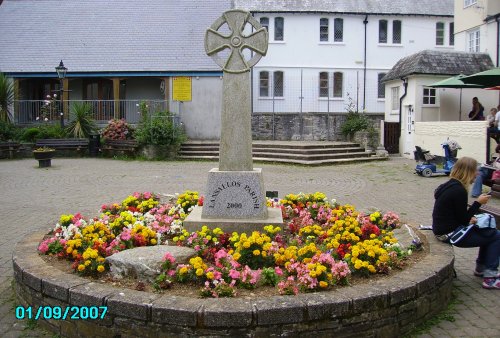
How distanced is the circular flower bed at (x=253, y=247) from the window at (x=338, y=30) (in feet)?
96.4

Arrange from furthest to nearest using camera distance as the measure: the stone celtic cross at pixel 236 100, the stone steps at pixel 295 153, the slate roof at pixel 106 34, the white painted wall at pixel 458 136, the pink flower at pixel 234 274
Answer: the slate roof at pixel 106 34, the stone steps at pixel 295 153, the white painted wall at pixel 458 136, the stone celtic cross at pixel 236 100, the pink flower at pixel 234 274

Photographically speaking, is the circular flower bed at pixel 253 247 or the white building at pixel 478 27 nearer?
the circular flower bed at pixel 253 247

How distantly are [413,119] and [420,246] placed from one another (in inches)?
711

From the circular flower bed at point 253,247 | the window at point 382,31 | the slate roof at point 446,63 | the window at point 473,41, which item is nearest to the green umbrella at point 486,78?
the slate roof at point 446,63

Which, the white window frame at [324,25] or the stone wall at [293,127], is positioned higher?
the white window frame at [324,25]

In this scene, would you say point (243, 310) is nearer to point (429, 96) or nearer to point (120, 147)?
point (120, 147)

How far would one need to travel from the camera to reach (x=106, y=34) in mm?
31078

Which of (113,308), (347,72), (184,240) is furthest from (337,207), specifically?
(347,72)

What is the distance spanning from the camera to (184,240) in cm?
593

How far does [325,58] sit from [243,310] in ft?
106

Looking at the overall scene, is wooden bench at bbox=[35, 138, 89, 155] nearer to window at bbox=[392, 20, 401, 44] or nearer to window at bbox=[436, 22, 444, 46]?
window at bbox=[392, 20, 401, 44]

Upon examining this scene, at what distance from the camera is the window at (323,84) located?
34.9 m

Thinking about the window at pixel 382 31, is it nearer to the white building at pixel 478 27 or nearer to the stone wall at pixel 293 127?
the white building at pixel 478 27

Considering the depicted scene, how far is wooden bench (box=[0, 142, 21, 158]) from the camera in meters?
23.1
